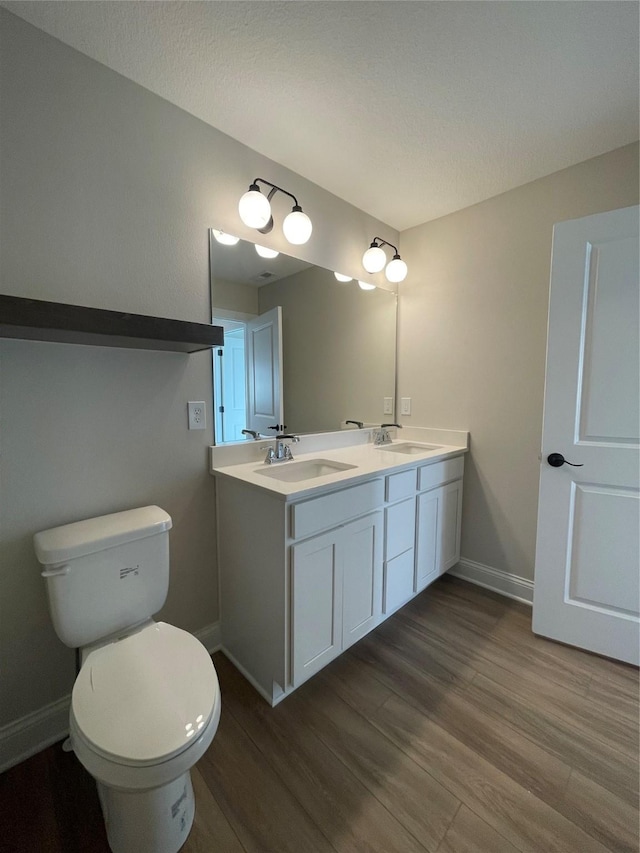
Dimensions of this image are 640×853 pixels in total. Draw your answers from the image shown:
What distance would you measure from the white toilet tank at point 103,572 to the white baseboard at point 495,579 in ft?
6.18

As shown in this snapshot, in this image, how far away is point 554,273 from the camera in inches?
66.8

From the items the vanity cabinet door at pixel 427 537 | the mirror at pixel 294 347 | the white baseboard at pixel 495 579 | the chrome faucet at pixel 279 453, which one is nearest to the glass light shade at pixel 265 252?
the mirror at pixel 294 347

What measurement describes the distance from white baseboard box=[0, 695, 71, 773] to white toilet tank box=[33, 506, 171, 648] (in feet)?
1.29

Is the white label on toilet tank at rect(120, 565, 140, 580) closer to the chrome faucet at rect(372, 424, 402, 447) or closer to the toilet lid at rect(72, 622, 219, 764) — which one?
the toilet lid at rect(72, 622, 219, 764)

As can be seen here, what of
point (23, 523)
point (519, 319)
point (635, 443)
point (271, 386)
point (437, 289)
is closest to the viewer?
point (23, 523)

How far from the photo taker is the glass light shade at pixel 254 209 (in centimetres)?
155

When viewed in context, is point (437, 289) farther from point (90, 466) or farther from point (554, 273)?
point (90, 466)

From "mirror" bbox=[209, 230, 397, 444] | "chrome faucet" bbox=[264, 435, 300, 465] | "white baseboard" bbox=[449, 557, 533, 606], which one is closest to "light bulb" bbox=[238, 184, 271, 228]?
"mirror" bbox=[209, 230, 397, 444]

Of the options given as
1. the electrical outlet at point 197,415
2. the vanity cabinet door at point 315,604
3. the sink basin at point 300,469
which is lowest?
the vanity cabinet door at point 315,604

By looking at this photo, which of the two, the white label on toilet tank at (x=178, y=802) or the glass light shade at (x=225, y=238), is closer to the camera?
the white label on toilet tank at (x=178, y=802)

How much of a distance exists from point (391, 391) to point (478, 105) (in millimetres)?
1568

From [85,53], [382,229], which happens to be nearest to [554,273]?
[382,229]

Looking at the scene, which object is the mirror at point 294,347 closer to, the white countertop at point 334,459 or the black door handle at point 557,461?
the white countertop at point 334,459

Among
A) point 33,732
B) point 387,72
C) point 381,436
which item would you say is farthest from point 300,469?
point 387,72
